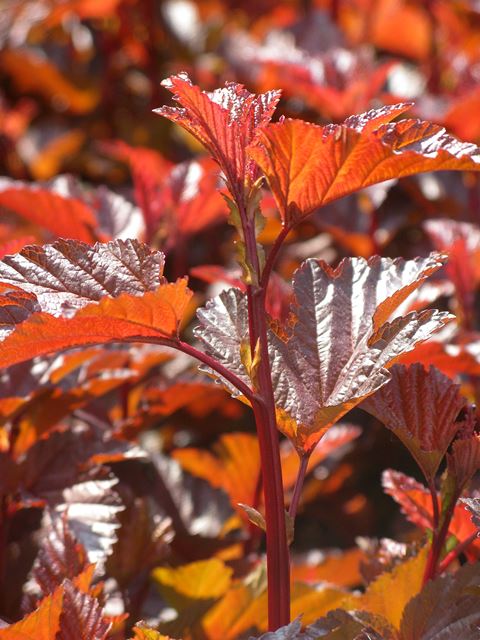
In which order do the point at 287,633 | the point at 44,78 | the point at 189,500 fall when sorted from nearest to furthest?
1. the point at 287,633
2. the point at 189,500
3. the point at 44,78

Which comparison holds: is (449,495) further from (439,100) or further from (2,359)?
(439,100)

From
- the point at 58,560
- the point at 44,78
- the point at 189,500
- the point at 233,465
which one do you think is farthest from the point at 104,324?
the point at 44,78

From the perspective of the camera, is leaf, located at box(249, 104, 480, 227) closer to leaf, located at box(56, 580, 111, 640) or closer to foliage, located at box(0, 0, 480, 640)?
foliage, located at box(0, 0, 480, 640)

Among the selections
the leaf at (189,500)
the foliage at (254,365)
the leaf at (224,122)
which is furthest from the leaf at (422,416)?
the leaf at (189,500)

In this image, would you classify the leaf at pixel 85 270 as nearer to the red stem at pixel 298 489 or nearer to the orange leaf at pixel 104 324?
the orange leaf at pixel 104 324

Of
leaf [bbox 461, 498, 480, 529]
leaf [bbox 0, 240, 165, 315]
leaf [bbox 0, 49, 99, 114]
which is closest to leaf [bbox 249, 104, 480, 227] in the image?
leaf [bbox 0, 240, 165, 315]

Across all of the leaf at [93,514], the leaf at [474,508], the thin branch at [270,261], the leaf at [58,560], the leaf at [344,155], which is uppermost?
the leaf at [344,155]

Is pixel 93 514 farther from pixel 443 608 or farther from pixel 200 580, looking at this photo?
pixel 443 608
